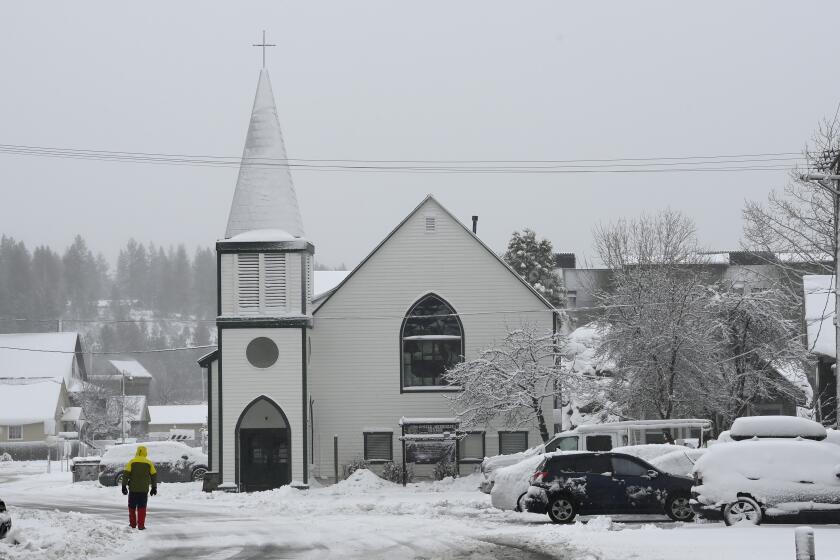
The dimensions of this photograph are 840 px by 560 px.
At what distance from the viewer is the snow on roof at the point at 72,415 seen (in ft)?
276

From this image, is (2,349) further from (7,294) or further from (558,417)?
(7,294)

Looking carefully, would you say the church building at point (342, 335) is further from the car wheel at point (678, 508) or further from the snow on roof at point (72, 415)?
the snow on roof at point (72, 415)

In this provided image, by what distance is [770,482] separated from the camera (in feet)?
73.3

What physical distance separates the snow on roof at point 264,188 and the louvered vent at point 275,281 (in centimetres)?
110

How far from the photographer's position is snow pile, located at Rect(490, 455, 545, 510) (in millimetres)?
26844

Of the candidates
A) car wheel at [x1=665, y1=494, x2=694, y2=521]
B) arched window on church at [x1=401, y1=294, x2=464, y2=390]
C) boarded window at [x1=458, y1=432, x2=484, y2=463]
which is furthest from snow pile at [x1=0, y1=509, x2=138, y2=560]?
arched window on church at [x1=401, y1=294, x2=464, y2=390]

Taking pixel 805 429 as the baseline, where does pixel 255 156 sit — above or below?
above

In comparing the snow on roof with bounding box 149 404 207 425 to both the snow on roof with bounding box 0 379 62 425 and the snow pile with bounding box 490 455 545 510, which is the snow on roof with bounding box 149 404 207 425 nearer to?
the snow on roof with bounding box 0 379 62 425

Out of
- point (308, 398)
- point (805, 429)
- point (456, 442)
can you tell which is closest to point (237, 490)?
point (308, 398)

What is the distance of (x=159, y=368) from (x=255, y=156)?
457ft

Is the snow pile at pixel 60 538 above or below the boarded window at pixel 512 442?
below

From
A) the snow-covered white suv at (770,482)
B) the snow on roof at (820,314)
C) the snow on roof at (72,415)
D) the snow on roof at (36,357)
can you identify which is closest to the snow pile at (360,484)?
the snow on roof at (820,314)

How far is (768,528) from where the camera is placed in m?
21.3

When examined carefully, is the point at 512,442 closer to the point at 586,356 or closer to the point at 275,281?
the point at 586,356
